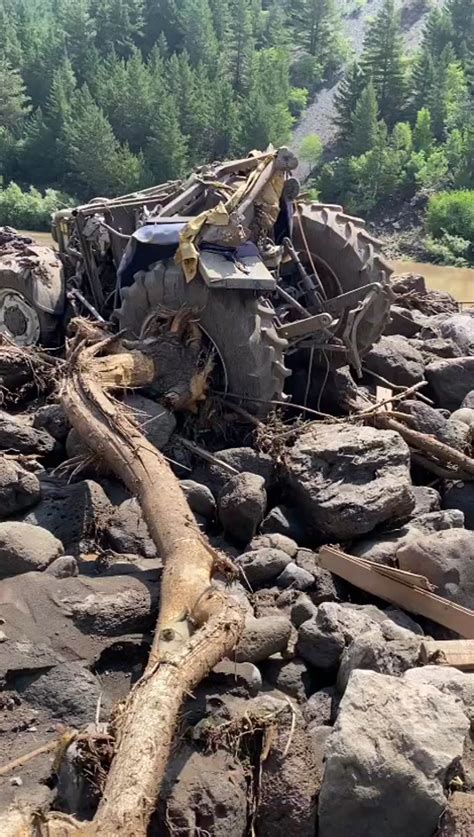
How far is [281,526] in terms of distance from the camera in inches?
205

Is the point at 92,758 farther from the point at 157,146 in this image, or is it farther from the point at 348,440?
the point at 157,146

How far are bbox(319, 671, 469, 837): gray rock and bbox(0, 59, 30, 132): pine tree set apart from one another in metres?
59.3

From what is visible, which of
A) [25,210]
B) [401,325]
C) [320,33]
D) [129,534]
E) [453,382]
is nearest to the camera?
[129,534]

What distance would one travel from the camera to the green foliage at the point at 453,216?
3995 centimetres

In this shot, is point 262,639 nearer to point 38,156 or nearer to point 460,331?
point 460,331

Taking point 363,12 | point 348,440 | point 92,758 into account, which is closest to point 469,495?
point 348,440

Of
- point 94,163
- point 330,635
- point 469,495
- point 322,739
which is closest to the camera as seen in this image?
point 322,739

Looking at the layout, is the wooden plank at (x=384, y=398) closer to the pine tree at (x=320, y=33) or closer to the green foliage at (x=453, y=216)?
the green foliage at (x=453, y=216)

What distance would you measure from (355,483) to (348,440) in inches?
12.9

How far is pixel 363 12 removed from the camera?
319ft

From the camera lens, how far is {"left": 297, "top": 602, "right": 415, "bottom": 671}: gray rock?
3881 millimetres

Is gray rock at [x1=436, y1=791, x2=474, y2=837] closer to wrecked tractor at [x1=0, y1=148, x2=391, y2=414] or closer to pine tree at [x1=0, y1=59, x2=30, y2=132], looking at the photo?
wrecked tractor at [x1=0, y1=148, x2=391, y2=414]

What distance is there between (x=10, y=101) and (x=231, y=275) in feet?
187

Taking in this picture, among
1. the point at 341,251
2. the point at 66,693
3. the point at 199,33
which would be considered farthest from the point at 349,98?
the point at 66,693
